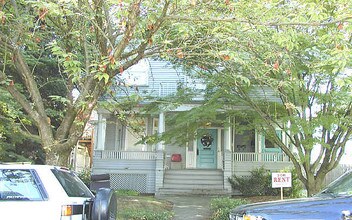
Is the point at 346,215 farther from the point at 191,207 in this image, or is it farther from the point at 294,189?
the point at 294,189

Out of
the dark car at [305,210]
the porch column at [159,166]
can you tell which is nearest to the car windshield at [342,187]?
the dark car at [305,210]

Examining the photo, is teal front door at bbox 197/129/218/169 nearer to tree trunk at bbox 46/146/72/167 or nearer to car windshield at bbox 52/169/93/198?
tree trunk at bbox 46/146/72/167

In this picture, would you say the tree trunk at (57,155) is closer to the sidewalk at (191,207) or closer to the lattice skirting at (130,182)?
the sidewalk at (191,207)

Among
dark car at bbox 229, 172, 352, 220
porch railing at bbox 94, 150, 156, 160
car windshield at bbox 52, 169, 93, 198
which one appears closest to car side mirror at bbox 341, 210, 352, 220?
dark car at bbox 229, 172, 352, 220

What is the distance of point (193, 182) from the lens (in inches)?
688

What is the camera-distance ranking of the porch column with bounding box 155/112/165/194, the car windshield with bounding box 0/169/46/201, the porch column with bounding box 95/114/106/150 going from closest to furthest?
the car windshield with bounding box 0/169/46/201, the porch column with bounding box 155/112/165/194, the porch column with bounding box 95/114/106/150

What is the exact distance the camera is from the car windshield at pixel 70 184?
228 inches

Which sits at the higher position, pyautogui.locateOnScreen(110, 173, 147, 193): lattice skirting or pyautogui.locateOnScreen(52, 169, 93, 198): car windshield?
pyautogui.locateOnScreen(52, 169, 93, 198): car windshield

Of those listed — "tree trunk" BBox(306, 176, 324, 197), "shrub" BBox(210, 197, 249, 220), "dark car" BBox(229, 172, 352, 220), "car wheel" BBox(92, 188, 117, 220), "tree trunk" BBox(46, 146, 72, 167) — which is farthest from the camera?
"tree trunk" BBox(306, 176, 324, 197)

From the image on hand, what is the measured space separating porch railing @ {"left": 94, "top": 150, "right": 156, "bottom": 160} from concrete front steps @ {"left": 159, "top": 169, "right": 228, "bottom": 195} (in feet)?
3.91

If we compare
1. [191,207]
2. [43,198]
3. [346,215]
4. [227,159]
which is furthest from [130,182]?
[346,215]

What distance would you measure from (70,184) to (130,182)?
1239 cm

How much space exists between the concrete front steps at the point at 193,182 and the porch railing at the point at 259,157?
1148 mm

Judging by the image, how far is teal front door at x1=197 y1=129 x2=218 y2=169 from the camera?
19.4 metres
